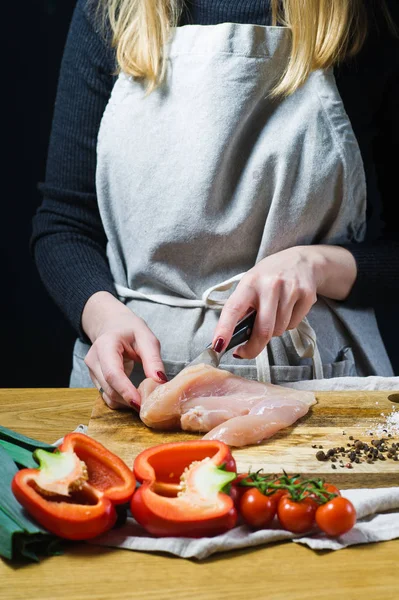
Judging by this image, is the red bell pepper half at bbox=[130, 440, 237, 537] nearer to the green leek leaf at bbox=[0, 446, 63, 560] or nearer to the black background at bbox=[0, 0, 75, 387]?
the green leek leaf at bbox=[0, 446, 63, 560]

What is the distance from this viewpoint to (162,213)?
1687 mm

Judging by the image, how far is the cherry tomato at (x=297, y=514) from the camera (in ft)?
3.34

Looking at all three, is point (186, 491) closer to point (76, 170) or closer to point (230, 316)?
point (230, 316)

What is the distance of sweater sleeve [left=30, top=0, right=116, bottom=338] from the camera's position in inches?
72.1

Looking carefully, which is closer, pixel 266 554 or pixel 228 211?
pixel 266 554

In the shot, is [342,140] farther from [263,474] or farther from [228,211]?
[263,474]

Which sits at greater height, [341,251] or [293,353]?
[341,251]

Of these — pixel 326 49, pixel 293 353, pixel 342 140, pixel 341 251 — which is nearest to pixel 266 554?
pixel 293 353

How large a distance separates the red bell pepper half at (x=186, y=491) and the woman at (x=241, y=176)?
423mm

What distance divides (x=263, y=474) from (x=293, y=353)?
0.51 meters

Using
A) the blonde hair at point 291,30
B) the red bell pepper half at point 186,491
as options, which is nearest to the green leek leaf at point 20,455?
the red bell pepper half at point 186,491

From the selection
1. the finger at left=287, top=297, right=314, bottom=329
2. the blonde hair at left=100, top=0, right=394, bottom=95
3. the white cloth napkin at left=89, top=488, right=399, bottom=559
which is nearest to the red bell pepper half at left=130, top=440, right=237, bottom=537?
the white cloth napkin at left=89, top=488, right=399, bottom=559

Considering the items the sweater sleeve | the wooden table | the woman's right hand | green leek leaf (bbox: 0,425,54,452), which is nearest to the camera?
the wooden table

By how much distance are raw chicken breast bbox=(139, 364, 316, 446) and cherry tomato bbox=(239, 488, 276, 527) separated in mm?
239
